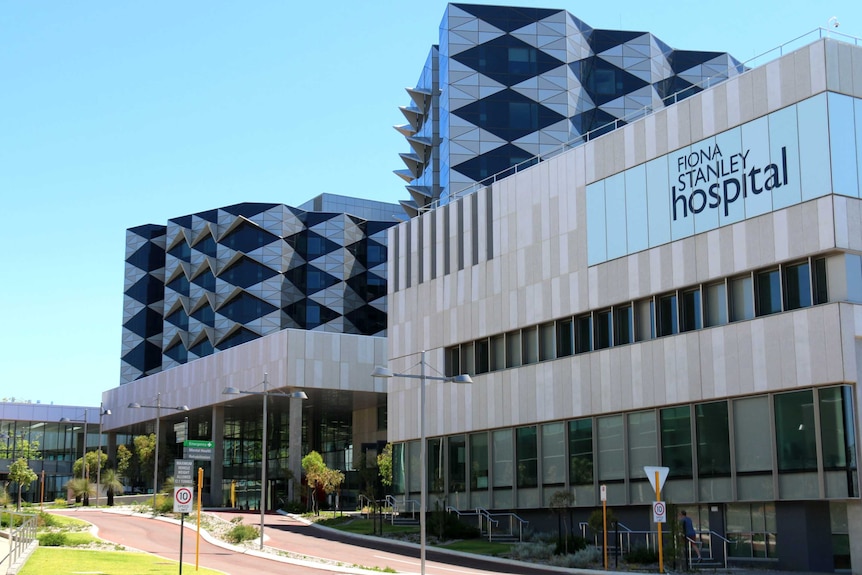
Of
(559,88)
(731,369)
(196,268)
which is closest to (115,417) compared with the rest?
(196,268)

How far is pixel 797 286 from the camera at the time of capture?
36.9 m

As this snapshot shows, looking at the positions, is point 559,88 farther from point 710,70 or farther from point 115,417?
point 115,417

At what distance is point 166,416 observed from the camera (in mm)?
90062

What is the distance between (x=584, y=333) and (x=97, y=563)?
22.6 metres

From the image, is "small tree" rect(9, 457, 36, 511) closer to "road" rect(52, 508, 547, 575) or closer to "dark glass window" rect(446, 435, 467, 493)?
"road" rect(52, 508, 547, 575)

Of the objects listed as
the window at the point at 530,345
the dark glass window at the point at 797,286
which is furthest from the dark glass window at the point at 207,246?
the dark glass window at the point at 797,286

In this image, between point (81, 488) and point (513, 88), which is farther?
point (513, 88)

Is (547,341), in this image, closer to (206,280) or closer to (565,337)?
(565,337)

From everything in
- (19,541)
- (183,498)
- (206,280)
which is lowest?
(19,541)

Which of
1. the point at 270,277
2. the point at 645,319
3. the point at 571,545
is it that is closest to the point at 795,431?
the point at 645,319

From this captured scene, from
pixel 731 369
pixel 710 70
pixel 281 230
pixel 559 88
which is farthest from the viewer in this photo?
pixel 281 230

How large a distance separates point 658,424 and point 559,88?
2336 inches

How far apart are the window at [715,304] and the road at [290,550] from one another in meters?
11.2

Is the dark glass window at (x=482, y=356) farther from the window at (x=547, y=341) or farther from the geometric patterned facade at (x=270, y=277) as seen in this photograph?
the geometric patterned facade at (x=270, y=277)
